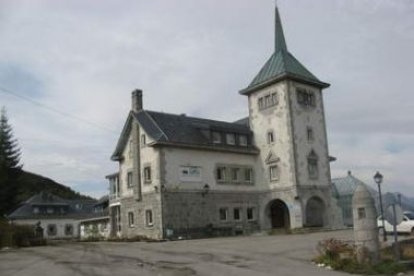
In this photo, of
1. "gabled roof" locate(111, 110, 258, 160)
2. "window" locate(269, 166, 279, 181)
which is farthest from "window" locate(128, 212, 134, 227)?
"window" locate(269, 166, 279, 181)

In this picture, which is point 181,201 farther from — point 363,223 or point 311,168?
point 363,223

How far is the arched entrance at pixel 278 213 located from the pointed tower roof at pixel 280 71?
32.1ft

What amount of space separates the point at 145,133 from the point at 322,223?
15930mm

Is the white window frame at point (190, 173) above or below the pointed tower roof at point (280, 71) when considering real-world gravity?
below

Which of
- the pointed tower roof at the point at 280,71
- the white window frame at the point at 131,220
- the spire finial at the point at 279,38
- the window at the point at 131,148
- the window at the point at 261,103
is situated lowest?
the white window frame at the point at 131,220

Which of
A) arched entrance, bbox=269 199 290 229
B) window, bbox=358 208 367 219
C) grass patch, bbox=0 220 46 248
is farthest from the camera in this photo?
arched entrance, bbox=269 199 290 229

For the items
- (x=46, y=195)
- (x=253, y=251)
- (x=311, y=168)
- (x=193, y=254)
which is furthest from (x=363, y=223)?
(x=46, y=195)

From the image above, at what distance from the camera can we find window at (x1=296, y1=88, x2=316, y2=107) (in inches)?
1737

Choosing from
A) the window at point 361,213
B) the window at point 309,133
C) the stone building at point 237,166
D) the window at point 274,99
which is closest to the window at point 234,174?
the stone building at point 237,166

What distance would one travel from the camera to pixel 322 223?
144ft

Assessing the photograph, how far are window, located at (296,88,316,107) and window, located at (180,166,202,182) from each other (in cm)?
1021

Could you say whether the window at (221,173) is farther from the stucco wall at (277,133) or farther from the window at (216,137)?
the stucco wall at (277,133)

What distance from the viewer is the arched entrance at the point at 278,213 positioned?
147 feet

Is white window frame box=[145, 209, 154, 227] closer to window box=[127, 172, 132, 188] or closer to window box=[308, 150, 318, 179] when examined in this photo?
window box=[127, 172, 132, 188]
